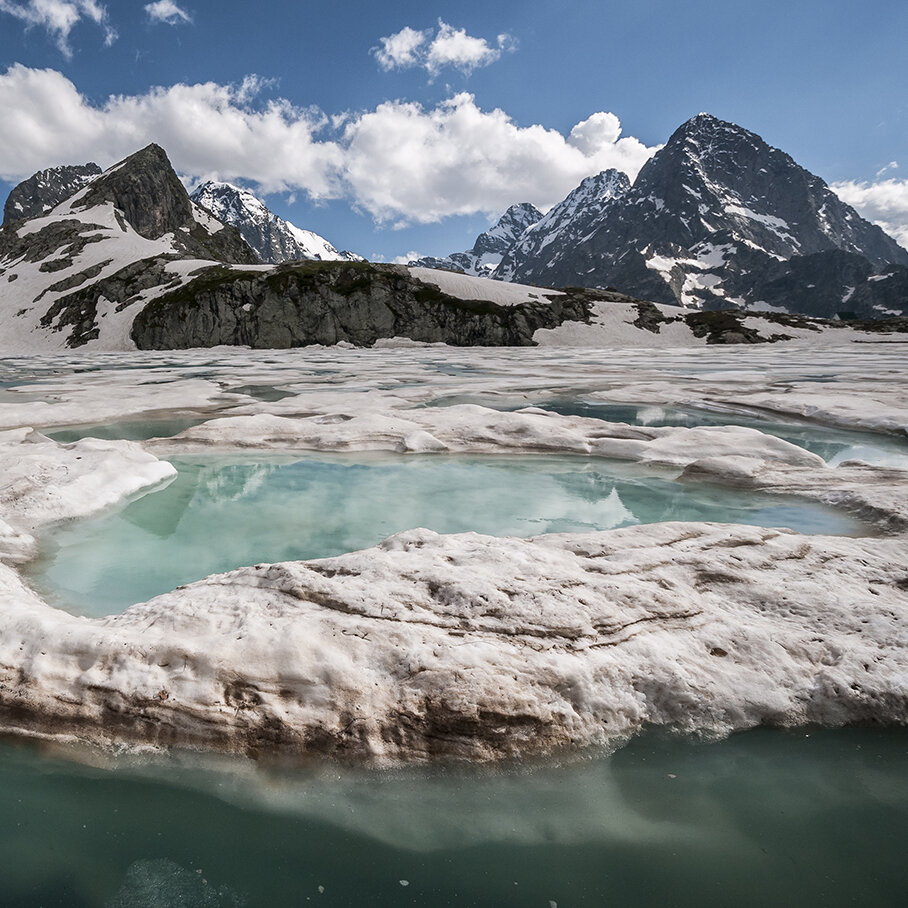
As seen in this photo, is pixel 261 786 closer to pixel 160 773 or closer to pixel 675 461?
pixel 160 773

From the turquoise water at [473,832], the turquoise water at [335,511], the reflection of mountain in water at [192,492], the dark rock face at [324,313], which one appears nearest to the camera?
the turquoise water at [473,832]

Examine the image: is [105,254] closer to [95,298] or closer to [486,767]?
[95,298]

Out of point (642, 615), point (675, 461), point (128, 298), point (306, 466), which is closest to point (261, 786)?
point (642, 615)

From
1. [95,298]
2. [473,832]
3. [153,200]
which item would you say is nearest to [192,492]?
[473,832]

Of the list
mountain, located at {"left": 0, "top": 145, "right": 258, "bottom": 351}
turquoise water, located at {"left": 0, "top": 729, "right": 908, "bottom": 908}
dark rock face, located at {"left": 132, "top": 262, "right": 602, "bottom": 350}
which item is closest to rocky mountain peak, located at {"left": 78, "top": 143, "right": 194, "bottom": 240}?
mountain, located at {"left": 0, "top": 145, "right": 258, "bottom": 351}

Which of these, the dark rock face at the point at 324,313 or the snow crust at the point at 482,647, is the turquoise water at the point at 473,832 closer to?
the snow crust at the point at 482,647

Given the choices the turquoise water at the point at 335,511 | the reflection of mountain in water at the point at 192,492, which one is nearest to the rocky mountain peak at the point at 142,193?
the reflection of mountain in water at the point at 192,492
